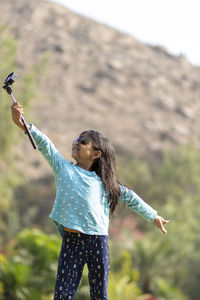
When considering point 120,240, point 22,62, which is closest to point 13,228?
point 120,240

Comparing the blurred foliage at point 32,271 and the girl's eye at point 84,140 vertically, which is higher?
the girl's eye at point 84,140

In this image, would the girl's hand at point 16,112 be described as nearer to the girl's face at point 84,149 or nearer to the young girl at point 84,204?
the young girl at point 84,204

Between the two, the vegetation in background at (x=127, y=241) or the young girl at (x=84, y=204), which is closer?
the young girl at (x=84, y=204)

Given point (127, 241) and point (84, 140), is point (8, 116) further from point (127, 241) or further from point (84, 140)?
point (84, 140)

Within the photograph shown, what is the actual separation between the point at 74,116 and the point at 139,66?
17.4 meters

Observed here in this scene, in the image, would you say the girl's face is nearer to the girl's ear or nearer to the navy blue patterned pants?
the girl's ear

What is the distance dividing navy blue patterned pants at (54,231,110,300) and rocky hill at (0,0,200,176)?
2958 centimetres

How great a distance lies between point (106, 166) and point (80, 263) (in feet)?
1.92

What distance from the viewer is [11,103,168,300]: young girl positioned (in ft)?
8.98

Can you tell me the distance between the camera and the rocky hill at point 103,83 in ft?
134

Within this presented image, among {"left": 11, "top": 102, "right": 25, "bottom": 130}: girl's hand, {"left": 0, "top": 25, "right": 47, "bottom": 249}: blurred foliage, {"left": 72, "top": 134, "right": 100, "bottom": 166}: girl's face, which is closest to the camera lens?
{"left": 11, "top": 102, "right": 25, "bottom": 130}: girl's hand

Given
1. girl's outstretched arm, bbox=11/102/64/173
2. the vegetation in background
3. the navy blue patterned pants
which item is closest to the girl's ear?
girl's outstretched arm, bbox=11/102/64/173

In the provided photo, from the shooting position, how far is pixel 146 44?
66.0 metres

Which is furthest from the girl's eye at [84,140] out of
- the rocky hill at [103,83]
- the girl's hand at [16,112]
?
the rocky hill at [103,83]
